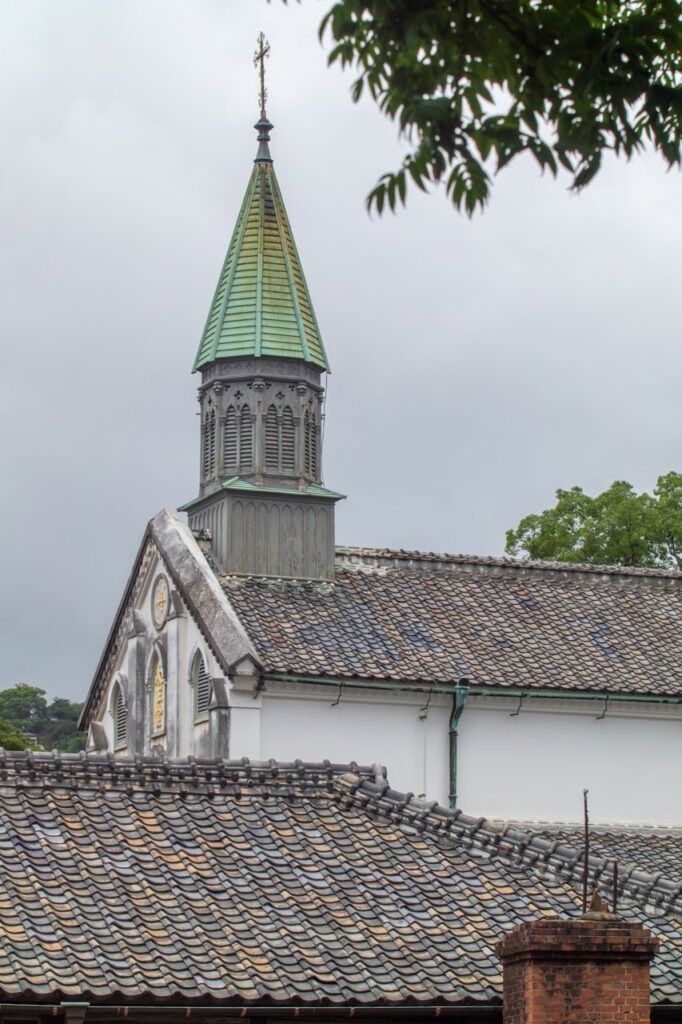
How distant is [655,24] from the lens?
931cm

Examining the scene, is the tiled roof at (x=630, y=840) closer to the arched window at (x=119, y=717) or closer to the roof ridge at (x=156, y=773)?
the roof ridge at (x=156, y=773)

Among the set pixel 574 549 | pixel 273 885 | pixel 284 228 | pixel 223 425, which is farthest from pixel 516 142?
pixel 574 549

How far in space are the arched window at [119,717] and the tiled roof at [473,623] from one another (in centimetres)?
410

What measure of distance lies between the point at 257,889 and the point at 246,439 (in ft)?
48.8

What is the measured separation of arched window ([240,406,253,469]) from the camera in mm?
31234

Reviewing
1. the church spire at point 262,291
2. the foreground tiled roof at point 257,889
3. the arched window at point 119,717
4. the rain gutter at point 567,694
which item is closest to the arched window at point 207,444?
the church spire at point 262,291

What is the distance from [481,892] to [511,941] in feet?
10.2

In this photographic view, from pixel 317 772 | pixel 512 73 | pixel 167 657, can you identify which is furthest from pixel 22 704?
pixel 512 73

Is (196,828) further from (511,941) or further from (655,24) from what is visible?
(655,24)

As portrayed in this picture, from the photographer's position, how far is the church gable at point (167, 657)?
27359 mm

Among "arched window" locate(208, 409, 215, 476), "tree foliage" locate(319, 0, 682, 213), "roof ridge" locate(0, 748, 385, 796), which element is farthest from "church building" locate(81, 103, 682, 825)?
"tree foliage" locate(319, 0, 682, 213)

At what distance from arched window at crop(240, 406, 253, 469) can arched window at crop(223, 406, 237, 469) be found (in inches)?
5.7

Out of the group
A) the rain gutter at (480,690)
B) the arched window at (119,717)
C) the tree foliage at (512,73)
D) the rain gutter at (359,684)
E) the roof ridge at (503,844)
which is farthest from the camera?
the arched window at (119,717)

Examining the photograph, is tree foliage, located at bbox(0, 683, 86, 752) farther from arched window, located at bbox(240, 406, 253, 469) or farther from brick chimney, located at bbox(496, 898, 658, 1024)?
brick chimney, located at bbox(496, 898, 658, 1024)
